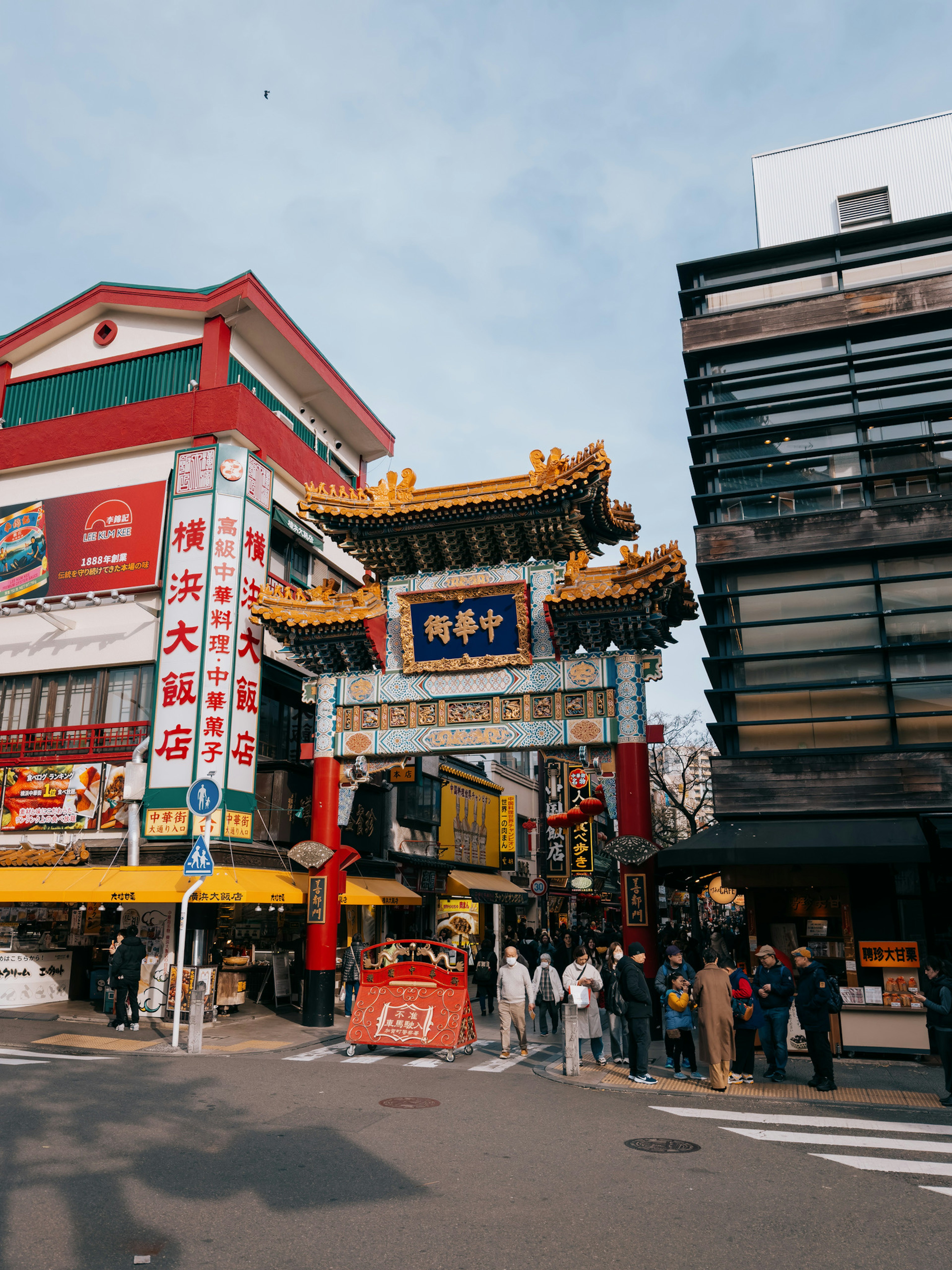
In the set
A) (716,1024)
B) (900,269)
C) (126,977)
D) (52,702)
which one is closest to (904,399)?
(900,269)

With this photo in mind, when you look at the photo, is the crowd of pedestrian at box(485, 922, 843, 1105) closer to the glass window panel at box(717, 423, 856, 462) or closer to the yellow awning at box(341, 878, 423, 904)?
the yellow awning at box(341, 878, 423, 904)

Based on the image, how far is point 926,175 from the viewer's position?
846 inches

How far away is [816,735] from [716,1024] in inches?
296

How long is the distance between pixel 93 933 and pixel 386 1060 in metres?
10.6

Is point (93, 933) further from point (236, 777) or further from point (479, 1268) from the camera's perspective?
point (479, 1268)

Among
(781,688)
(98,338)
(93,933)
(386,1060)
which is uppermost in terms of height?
(98,338)

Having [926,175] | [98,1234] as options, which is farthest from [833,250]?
[98,1234]

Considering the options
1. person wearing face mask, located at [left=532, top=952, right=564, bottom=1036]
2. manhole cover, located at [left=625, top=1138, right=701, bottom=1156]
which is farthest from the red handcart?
manhole cover, located at [left=625, top=1138, right=701, bottom=1156]

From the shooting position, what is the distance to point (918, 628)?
17625 millimetres

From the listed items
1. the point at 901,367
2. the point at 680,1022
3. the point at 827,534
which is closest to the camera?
the point at 680,1022

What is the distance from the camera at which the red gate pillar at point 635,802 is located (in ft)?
55.9

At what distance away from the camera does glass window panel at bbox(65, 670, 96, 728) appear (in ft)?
72.5

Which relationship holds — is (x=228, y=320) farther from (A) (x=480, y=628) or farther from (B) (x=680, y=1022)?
(B) (x=680, y=1022)

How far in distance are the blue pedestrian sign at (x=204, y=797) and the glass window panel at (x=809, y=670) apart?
10379mm
